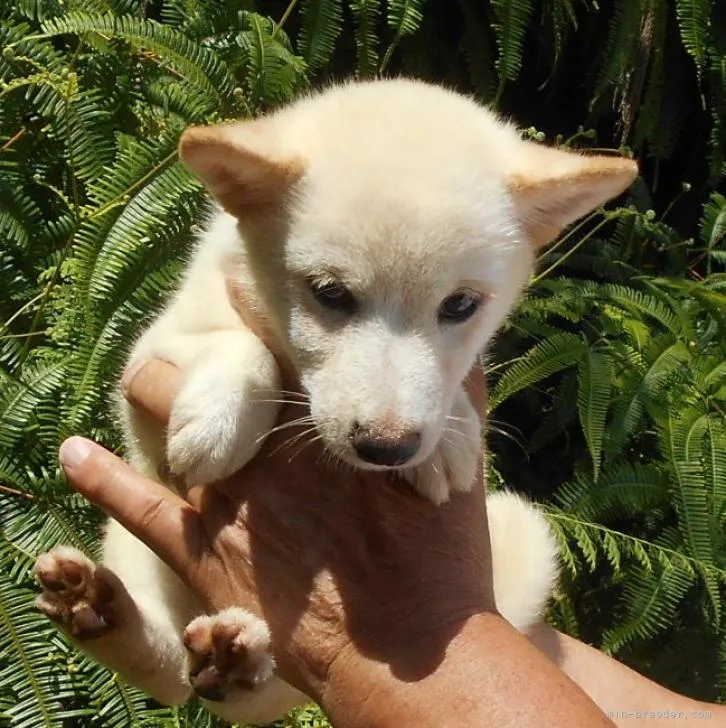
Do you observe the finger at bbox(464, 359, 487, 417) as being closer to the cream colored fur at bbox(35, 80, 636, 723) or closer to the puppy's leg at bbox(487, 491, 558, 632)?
the cream colored fur at bbox(35, 80, 636, 723)

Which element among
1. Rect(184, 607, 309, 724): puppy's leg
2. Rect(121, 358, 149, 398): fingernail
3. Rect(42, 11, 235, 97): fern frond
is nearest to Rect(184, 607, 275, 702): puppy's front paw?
Rect(184, 607, 309, 724): puppy's leg

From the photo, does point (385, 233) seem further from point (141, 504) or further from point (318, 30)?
point (318, 30)

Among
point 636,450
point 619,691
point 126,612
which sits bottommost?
point 636,450

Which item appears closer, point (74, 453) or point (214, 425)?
point (214, 425)

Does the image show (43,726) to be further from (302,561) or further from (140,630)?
(302,561)

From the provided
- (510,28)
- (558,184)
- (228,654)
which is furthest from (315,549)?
(510,28)

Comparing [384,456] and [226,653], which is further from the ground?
[384,456]

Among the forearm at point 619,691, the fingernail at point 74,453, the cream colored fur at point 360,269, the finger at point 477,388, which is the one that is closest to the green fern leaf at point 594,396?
the forearm at point 619,691
